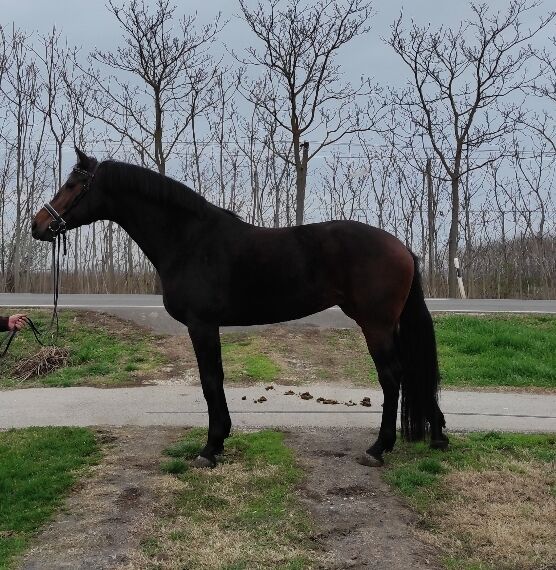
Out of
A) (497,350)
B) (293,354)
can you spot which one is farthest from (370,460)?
(497,350)

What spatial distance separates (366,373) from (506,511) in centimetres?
471

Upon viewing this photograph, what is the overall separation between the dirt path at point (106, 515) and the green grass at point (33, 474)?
105 millimetres

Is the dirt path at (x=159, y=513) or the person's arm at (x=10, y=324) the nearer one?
the dirt path at (x=159, y=513)

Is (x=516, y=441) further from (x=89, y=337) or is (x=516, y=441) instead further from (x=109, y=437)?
(x=89, y=337)

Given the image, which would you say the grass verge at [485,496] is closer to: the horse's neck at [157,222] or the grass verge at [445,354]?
the horse's neck at [157,222]

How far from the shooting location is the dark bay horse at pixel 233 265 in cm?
480

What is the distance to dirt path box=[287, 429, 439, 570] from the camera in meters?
3.24

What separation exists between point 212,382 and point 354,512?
1588 millimetres

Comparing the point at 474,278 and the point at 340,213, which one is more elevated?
the point at 340,213

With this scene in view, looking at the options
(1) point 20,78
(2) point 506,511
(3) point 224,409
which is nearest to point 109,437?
(3) point 224,409

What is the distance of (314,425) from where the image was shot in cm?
603

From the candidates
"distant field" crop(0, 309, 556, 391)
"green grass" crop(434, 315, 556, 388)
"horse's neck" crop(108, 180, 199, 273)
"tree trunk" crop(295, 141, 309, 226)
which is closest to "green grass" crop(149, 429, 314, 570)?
"horse's neck" crop(108, 180, 199, 273)

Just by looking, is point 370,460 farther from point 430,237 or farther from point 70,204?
point 430,237

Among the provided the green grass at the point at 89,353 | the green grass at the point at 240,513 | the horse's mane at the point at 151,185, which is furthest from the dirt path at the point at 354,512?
the green grass at the point at 89,353
